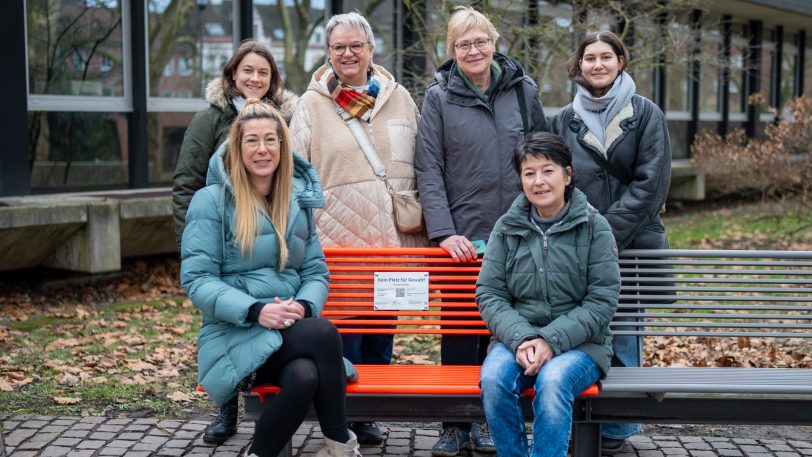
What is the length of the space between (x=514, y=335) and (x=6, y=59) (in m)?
6.94

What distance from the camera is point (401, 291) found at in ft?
16.2

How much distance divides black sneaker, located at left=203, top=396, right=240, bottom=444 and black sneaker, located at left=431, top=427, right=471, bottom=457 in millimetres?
1051

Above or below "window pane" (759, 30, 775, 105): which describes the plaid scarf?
below

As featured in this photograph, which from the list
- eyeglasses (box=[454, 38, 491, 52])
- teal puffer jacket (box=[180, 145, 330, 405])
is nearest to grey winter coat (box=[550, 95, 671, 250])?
eyeglasses (box=[454, 38, 491, 52])

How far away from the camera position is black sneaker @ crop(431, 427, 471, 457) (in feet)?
15.8

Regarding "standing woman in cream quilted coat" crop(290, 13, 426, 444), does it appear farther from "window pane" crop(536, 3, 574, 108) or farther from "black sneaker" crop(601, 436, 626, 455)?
"window pane" crop(536, 3, 574, 108)

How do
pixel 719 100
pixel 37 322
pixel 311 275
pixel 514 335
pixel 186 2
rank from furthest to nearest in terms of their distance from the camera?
pixel 719 100 → pixel 186 2 → pixel 37 322 → pixel 311 275 → pixel 514 335

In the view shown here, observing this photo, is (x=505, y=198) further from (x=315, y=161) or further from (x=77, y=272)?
(x=77, y=272)

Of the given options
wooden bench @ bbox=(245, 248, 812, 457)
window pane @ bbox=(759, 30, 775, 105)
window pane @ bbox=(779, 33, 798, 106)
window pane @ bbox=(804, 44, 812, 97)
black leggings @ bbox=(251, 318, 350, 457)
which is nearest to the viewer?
black leggings @ bbox=(251, 318, 350, 457)

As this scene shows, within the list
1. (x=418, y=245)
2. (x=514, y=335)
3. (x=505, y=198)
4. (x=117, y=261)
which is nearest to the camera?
(x=514, y=335)

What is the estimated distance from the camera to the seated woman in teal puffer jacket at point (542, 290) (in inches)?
160

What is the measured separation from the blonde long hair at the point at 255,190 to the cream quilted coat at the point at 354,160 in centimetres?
47

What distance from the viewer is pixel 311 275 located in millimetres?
4406

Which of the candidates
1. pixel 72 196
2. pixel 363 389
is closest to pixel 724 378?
pixel 363 389
